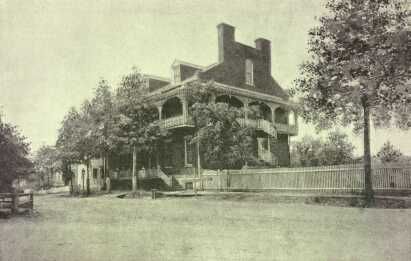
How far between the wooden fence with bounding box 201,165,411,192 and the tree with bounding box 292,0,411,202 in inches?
57.2

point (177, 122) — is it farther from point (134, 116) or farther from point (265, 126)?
point (265, 126)

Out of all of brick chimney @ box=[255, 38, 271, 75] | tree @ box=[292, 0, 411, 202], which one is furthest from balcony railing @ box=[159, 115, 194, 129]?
tree @ box=[292, 0, 411, 202]

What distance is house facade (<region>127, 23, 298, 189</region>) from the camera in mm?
24938

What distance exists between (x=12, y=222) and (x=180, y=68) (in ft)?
61.2

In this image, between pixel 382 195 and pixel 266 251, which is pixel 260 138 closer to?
pixel 382 195

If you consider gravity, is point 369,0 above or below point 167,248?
above

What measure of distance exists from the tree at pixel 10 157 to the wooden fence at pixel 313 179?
30.4 ft

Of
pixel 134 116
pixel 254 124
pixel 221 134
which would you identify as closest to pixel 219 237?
pixel 221 134

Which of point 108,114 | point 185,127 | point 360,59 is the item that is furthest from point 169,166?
point 360,59

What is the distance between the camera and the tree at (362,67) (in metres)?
12.2

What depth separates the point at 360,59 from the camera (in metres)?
12.8

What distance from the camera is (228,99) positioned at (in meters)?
27.3

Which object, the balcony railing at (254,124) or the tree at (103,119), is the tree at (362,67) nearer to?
the balcony railing at (254,124)

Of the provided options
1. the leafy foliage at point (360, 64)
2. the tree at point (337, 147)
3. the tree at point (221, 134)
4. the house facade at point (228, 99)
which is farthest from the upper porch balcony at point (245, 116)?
the leafy foliage at point (360, 64)
